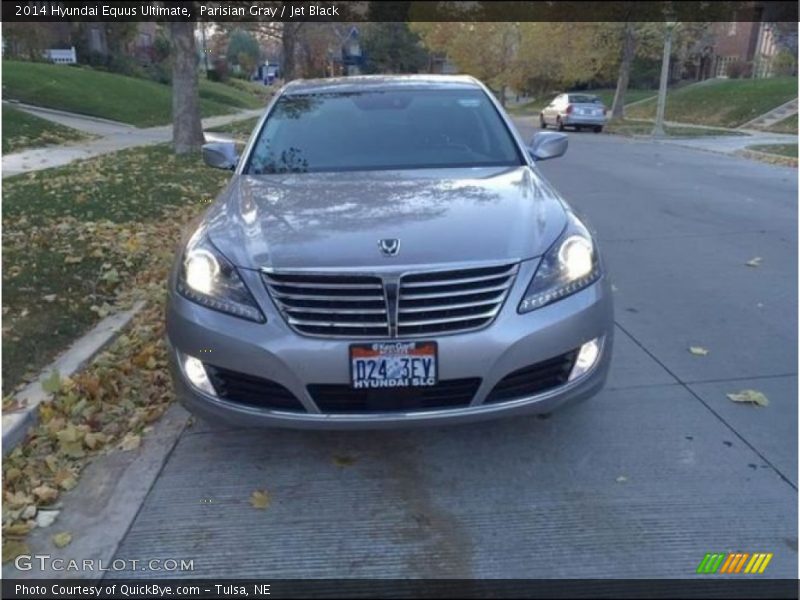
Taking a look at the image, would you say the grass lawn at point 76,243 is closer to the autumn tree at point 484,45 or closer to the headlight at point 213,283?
the headlight at point 213,283

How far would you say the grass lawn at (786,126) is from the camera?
25.5 m

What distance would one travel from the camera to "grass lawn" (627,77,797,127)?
97.8 feet

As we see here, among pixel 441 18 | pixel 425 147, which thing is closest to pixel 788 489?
pixel 425 147

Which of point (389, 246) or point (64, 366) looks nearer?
point (389, 246)

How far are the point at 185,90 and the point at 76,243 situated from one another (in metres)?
7.93

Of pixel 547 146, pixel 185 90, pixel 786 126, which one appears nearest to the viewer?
pixel 547 146

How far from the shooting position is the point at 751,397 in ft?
13.1

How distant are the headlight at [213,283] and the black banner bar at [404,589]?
3.29 ft

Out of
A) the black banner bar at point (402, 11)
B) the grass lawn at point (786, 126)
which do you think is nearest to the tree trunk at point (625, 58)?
the black banner bar at point (402, 11)

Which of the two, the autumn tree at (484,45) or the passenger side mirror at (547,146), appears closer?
the passenger side mirror at (547,146)

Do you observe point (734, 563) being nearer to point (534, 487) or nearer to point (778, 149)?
point (534, 487)

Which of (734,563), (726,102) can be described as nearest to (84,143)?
(734,563)

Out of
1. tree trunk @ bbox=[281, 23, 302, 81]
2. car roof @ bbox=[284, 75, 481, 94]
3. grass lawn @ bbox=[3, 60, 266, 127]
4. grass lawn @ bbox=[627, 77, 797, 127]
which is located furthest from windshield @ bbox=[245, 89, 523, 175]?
grass lawn @ bbox=[627, 77, 797, 127]

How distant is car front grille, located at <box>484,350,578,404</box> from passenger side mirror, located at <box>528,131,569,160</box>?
2.04 m
